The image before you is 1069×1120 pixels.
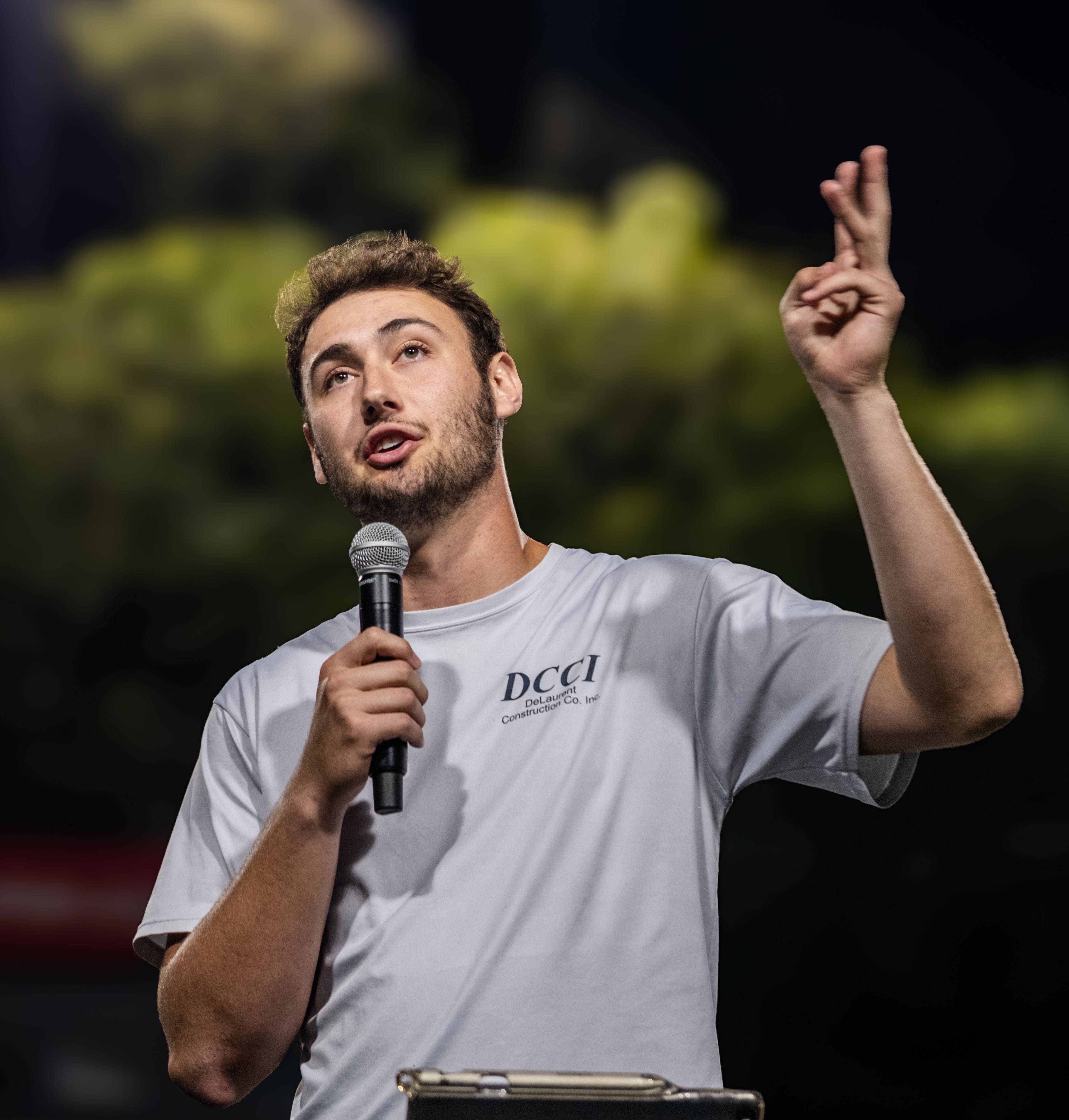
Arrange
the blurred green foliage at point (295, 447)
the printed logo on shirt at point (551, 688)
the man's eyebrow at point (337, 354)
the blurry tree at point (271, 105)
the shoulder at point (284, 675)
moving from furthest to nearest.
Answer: the blurry tree at point (271, 105), the blurred green foliage at point (295, 447), the man's eyebrow at point (337, 354), the shoulder at point (284, 675), the printed logo on shirt at point (551, 688)

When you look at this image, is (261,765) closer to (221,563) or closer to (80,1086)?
(80,1086)

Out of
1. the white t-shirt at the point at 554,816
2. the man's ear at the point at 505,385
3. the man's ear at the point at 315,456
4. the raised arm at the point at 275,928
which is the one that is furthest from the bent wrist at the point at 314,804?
the man's ear at the point at 505,385

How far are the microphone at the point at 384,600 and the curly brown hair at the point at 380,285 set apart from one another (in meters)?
0.48

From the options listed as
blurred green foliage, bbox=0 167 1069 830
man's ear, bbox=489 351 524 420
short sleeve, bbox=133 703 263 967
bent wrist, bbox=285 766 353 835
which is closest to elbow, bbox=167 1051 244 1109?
short sleeve, bbox=133 703 263 967

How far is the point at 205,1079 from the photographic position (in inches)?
53.1

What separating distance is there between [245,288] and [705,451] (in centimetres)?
224

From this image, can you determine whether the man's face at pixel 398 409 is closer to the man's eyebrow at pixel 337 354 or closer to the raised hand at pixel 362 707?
the man's eyebrow at pixel 337 354

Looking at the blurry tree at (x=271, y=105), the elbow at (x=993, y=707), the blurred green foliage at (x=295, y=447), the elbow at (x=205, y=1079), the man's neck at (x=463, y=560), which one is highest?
the blurry tree at (x=271, y=105)

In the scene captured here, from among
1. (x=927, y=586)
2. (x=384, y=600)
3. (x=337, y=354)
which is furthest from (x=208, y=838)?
(x=927, y=586)

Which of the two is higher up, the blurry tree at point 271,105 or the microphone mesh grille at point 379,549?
the blurry tree at point 271,105

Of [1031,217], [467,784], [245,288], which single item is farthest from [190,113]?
[467,784]

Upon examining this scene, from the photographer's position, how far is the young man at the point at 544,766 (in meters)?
1.21

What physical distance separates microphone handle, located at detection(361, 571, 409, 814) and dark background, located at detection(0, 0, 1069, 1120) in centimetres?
317

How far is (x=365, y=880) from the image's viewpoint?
140cm
